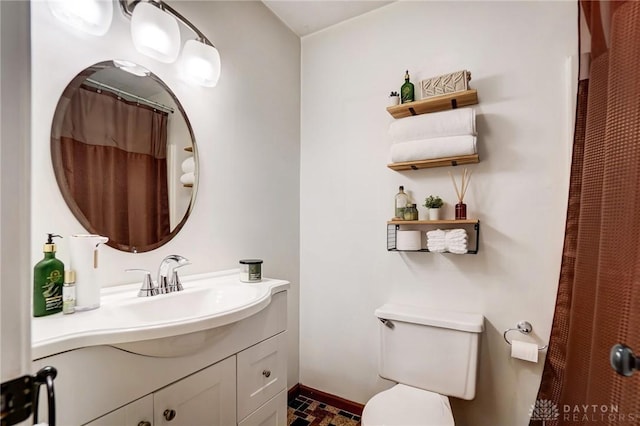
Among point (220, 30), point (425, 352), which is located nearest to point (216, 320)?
point (425, 352)

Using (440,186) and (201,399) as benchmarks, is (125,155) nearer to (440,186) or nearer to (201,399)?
(201,399)

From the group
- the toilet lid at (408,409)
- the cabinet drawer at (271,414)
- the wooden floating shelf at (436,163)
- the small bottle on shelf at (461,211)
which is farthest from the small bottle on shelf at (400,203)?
the cabinet drawer at (271,414)

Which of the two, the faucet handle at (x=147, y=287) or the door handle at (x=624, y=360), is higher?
the door handle at (x=624, y=360)

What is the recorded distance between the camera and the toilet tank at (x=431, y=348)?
1.41 m

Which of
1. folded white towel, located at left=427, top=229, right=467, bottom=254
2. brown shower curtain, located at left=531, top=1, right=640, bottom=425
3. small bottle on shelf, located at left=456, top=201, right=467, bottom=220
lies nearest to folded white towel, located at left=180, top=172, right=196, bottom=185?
folded white towel, located at left=427, top=229, right=467, bottom=254

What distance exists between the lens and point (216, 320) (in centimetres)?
88

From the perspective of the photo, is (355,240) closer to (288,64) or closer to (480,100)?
(480,100)

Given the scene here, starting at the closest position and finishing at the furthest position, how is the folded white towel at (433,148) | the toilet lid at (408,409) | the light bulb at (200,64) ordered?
the toilet lid at (408,409) < the light bulb at (200,64) < the folded white towel at (433,148)

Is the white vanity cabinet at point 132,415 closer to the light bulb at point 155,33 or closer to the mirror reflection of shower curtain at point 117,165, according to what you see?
the mirror reflection of shower curtain at point 117,165

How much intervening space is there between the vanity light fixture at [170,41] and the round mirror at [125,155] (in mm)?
107

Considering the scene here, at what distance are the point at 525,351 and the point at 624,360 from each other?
941 millimetres

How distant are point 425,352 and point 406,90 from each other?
1392mm

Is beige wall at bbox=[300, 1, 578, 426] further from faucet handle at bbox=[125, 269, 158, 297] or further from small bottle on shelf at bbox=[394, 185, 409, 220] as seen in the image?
faucet handle at bbox=[125, 269, 158, 297]

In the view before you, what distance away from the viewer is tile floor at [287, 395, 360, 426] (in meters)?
1.78
